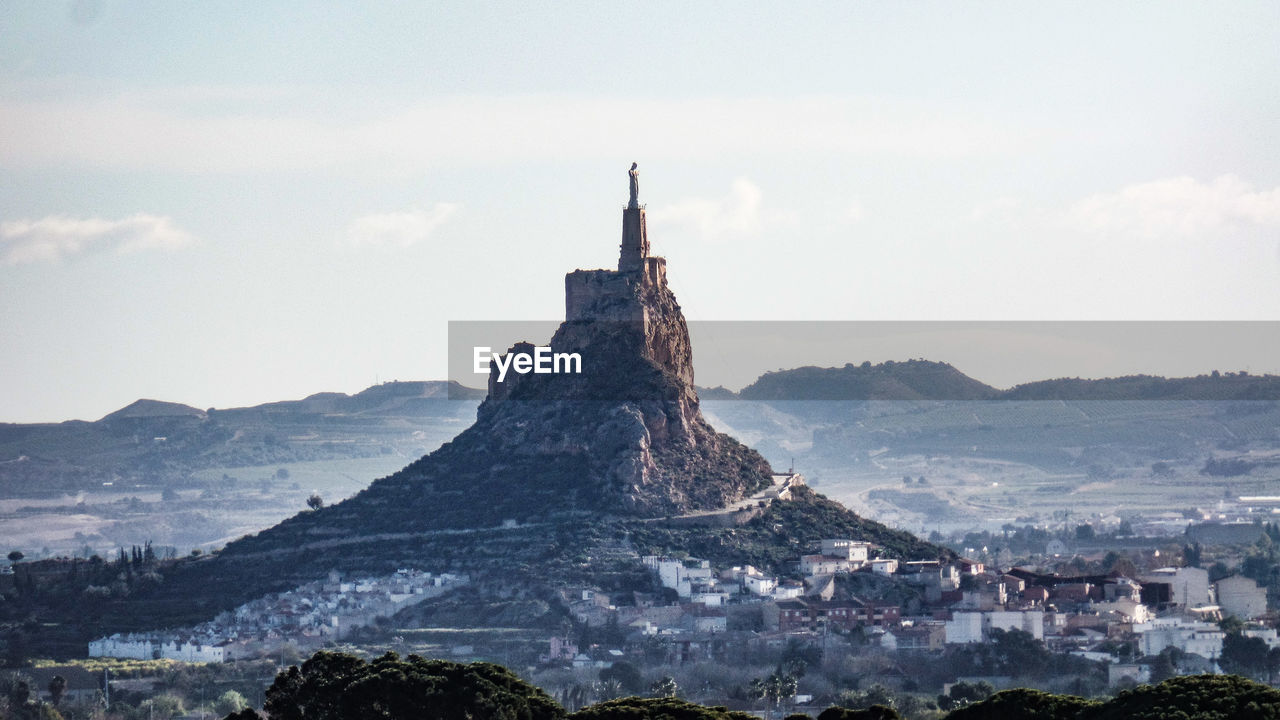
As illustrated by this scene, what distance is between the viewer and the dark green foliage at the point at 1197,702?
5797 centimetres

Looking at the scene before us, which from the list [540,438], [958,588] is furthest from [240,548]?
[958,588]

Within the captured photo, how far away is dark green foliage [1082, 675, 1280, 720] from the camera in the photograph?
57969mm

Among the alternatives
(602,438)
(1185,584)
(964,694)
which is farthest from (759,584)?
(1185,584)

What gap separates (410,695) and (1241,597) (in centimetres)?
7787

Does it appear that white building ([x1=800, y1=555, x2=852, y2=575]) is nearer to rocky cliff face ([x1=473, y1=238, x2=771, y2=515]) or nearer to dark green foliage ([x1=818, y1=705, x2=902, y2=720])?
rocky cliff face ([x1=473, y1=238, x2=771, y2=515])

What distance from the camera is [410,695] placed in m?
69.8

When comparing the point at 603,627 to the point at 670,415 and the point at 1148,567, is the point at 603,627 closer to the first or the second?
the point at 670,415

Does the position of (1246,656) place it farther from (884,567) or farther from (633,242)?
(633,242)

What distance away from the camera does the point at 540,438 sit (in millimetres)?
135750

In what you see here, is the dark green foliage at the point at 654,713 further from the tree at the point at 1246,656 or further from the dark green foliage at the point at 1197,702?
the tree at the point at 1246,656

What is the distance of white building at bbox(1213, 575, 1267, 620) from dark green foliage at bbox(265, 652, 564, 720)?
231 ft

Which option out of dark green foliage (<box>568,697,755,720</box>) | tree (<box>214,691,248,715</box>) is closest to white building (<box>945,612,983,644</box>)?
tree (<box>214,691,248,715</box>)

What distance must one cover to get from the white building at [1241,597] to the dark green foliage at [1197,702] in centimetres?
7525

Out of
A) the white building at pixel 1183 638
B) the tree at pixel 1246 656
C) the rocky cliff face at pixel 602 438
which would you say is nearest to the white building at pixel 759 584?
the rocky cliff face at pixel 602 438
